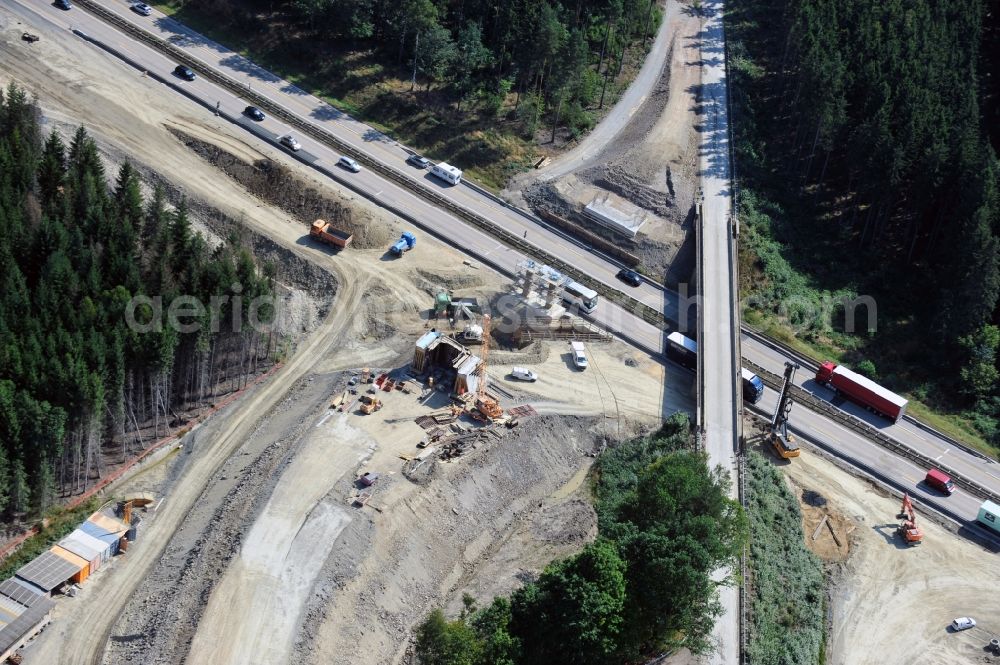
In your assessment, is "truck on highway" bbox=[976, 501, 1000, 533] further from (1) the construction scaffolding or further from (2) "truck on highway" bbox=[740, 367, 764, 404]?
(1) the construction scaffolding

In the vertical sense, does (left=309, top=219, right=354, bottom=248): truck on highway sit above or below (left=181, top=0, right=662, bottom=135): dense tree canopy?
below

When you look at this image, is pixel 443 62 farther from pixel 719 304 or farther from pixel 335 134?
pixel 719 304

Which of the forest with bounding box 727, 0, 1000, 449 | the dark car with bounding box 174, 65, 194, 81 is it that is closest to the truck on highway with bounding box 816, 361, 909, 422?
the forest with bounding box 727, 0, 1000, 449

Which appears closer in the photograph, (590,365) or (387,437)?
(387,437)

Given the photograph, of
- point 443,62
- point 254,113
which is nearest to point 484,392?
point 254,113

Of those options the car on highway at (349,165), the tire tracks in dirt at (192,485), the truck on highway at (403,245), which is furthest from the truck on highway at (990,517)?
the car on highway at (349,165)

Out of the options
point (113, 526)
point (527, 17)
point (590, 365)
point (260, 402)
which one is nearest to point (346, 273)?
point (260, 402)

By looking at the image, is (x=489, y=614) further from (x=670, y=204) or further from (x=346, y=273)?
(x=670, y=204)
